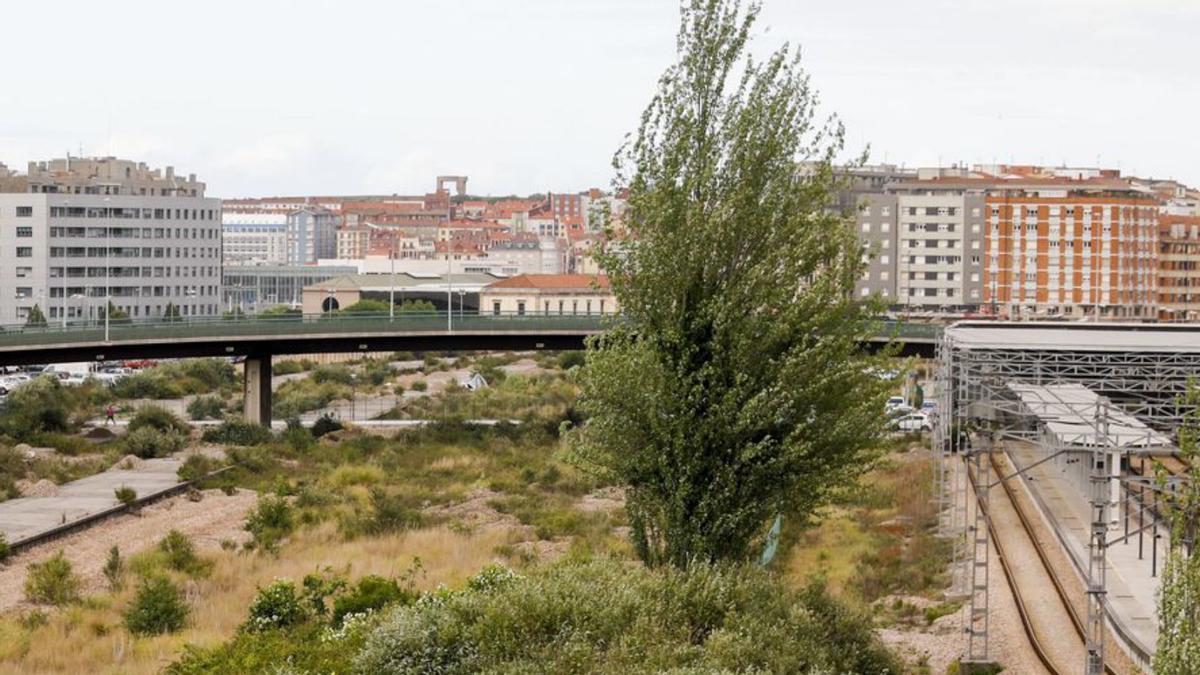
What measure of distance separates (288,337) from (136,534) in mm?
19743

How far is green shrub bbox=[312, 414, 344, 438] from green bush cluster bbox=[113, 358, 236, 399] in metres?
18.9

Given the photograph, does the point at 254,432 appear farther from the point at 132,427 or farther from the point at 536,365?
the point at 536,365

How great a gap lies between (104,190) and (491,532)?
89105mm

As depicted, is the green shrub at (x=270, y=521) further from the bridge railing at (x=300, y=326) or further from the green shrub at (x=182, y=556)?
the bridge railing at (x=300, y=326)

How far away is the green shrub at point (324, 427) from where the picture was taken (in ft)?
189

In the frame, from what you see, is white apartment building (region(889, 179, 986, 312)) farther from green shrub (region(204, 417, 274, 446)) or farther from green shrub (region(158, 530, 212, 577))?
green shrub (region(158, 530, 212, 577))

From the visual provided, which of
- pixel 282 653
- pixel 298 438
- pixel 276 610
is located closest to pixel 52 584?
pixel 276 610

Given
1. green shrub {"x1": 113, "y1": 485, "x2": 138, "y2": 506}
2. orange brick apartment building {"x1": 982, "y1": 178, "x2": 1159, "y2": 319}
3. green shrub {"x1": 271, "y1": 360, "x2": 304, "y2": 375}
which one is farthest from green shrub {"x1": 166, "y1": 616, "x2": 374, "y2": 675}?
orange brick apartment building {"x1": 982, "y1": 178, "x2": 1159, "y2": 319}

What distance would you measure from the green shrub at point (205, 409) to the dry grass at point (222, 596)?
29865 mm

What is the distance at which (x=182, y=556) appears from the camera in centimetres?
3391

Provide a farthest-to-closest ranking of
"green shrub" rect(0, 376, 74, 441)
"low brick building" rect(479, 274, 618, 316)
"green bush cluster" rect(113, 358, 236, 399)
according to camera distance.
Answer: "low brick building" rect(479, 274, 618, 316)
"green bush cluster" rect(113, 358, 236, 399)
"green shrub" rect(0, 376, 74, 441)

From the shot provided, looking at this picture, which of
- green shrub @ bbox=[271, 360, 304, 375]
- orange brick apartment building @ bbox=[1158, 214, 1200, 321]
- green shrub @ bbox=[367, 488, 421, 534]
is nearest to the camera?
green shrub @ bbox=[367, 488, 421, 534]

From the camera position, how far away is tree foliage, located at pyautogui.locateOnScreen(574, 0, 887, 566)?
21.3 m

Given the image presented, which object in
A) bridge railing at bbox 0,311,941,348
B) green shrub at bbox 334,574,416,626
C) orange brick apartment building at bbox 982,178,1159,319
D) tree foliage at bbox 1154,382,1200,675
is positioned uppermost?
orange brick apartment building at bbox 982,178,1159,319
